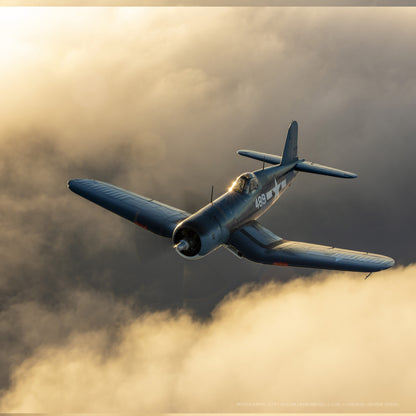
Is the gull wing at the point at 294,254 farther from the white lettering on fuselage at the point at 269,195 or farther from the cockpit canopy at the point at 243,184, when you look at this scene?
the cockpit canopy at the point at 243,184

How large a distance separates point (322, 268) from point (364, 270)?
1510mm

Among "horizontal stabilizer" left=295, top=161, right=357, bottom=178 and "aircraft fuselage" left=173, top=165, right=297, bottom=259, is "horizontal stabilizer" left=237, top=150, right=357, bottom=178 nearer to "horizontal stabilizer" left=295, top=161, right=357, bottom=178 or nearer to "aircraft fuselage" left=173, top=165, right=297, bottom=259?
"horizontal stabilizer" left=295, top=161, right=357, bottom=178

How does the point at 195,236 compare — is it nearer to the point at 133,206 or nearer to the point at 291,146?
the point at 133,206

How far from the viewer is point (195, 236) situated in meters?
14.3

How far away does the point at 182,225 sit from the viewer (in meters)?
14.4

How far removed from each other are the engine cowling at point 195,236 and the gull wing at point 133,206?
1568mm

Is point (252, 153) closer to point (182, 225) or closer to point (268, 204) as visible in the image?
point (268, 204)

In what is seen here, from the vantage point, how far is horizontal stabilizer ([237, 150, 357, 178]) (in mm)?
20875

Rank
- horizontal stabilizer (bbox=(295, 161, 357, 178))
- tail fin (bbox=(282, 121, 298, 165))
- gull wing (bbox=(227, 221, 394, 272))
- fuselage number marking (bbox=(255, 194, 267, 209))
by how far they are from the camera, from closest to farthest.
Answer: gull wing (bbox=(227, 221, 394, 272)), fuselage number marking (bbox=(255, 194, 267, 209)), horizontal stabilizer (bbox=(295, 161, 357, 178)), tail fin (bbox=(282, 121, 298, 165))

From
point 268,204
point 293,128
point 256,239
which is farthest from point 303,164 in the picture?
point 256,239

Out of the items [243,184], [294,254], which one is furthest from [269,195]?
[294,254]

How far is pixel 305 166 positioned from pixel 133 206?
402 inches

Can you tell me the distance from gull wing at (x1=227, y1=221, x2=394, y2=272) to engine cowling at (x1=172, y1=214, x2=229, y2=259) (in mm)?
1631

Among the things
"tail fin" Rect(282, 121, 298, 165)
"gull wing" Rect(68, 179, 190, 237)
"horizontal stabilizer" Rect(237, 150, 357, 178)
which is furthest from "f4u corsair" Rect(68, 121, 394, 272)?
"horizontal stabilizer" Rect(237, 150, 357, 178)
